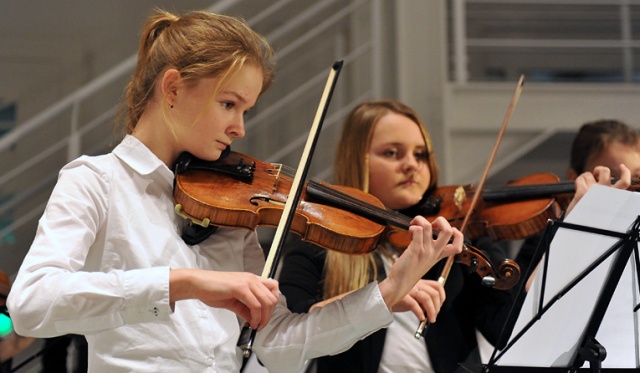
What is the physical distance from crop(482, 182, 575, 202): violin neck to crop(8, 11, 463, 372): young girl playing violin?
1.98 ft

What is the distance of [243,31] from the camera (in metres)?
1.39

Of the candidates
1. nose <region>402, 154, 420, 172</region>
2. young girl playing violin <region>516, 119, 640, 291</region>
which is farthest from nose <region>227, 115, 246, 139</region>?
young girl playing violin <region>516, 119, 640, 291</region>

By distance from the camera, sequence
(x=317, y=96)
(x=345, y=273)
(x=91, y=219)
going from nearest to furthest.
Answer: (x=91, y=219), (x=345, y=273), (x=317, y=96)

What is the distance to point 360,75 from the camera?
133 inches

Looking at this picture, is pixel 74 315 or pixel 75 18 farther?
pixel 75 18

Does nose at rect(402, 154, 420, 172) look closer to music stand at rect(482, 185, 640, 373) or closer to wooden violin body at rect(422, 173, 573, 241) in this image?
wooden violin body at rect(422, 173, 573, 241)

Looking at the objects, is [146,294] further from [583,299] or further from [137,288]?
[583,299]

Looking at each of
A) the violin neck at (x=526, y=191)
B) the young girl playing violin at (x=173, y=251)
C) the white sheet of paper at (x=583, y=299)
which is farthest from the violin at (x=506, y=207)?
the young girl playing violin at (x=173, y=251)

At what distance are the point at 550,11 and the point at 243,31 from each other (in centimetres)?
292

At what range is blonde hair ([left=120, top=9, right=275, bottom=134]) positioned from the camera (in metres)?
1.31

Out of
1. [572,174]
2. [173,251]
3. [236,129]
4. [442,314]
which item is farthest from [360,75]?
[173,251]

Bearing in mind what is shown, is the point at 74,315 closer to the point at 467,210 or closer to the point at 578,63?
the point at 467,210

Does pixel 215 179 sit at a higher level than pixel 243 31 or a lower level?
lower

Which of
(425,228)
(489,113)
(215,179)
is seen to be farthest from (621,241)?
(489,113)
